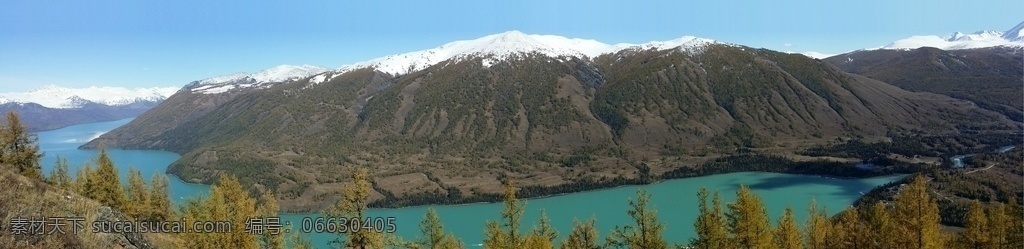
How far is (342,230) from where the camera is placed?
2592 centimetres

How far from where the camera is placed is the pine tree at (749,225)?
29297 millimetres

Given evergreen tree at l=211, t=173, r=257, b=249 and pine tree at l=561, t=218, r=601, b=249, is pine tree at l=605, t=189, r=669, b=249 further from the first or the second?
evergreen tree at l=211, t=173, r=257, b=249

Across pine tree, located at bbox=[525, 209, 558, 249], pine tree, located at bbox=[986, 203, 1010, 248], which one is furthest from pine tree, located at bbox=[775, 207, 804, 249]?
pine tree, located at bbox=[986, 203, 1010, 248]

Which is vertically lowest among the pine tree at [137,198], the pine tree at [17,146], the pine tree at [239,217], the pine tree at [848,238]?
the pine tree at [848,238]

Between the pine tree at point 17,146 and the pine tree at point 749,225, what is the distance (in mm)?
45807

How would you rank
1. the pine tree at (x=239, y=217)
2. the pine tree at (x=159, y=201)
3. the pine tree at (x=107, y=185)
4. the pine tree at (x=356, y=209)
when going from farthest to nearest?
the pine tree at (x=159, y=201) < the pine tree at (x=107, y=185) < the pine tree at (x=356, y=209) < the pine tree at (x=239, y=217)

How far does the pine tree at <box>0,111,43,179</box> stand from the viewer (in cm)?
4219

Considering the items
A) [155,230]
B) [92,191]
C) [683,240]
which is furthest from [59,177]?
[683,240]

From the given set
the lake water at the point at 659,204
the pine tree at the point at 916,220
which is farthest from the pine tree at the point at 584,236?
the lake water at the point at 659,204

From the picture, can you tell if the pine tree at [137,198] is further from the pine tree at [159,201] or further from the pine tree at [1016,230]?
Result: the pine tree at [1016,230]

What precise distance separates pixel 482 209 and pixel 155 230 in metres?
132

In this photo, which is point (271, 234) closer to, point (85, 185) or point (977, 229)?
point (85, 185)

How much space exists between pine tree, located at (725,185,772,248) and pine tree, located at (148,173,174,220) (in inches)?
1619

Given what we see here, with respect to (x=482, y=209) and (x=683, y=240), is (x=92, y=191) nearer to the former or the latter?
(x=683, y=240)
